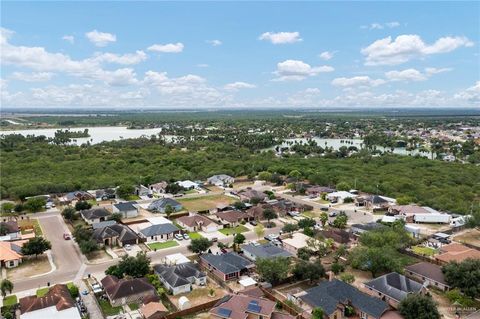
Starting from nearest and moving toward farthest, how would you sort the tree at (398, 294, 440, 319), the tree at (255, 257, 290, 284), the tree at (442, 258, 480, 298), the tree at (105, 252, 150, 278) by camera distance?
the tree at (398, 294, 440, 319) → the tree at (442, 258, 480, 298) → the tree at (255, 257, 290, 284) → the tree at (105, 252, 150, 278)

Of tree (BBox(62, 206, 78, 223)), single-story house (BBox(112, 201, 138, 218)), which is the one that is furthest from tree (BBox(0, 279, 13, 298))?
single-story house (BBox(112, 201, 138, 218))

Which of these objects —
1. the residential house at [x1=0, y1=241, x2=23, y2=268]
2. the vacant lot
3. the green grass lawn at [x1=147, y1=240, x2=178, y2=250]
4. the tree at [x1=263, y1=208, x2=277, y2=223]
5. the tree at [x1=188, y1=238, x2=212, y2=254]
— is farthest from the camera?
the vacant lot

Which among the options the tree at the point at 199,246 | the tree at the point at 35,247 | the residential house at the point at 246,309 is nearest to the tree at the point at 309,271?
the residential house at the point at 246,309

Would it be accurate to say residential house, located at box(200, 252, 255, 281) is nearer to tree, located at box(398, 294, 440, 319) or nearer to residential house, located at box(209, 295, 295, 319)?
residential house, located at box(209, 295, 295, 319)

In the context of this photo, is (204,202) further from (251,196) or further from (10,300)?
(10,300)

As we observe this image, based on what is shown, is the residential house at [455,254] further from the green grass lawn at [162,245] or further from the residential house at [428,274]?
the green grass lawn at [162,245]

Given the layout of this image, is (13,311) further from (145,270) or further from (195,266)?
(195,266)
